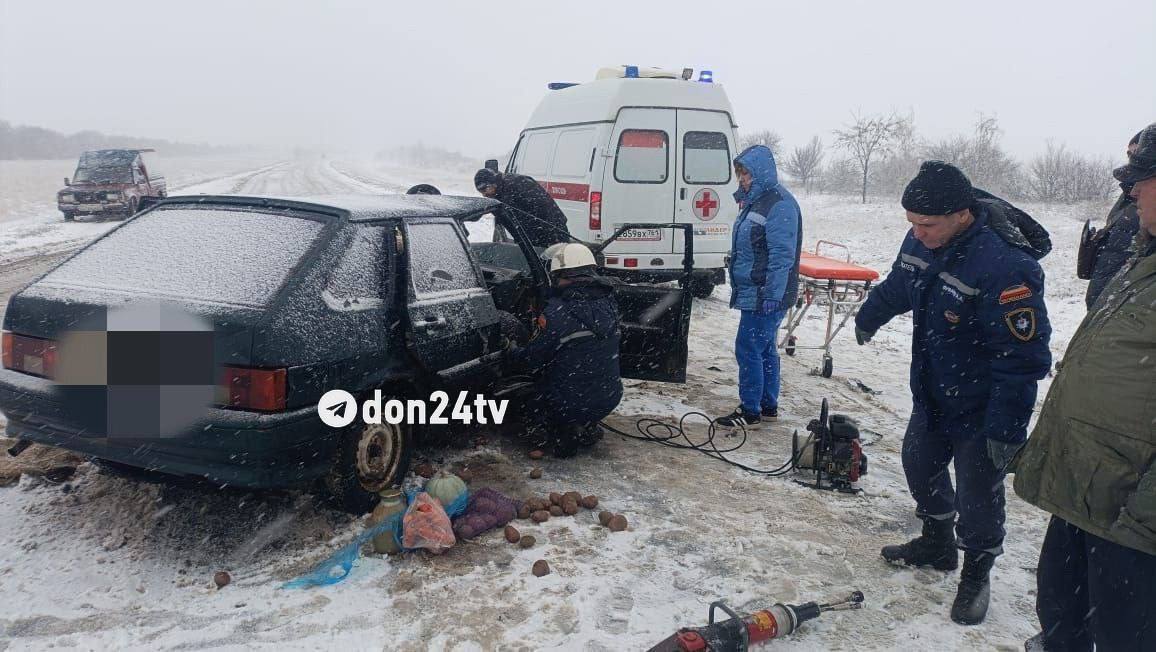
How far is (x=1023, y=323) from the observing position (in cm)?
257

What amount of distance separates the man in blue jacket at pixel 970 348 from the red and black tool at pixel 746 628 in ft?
1.99

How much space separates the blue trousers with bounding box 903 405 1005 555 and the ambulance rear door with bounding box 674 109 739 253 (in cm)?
532

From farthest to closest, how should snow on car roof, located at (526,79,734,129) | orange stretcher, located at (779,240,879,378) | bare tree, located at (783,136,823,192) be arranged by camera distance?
bare tree, located at (783,136,823,192) < snow on car roof, located at (526,79,734,129) < orange stretcher, located at (779,240,879,378)

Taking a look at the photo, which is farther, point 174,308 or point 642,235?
point 642,235

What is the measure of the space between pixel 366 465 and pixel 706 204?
596cm

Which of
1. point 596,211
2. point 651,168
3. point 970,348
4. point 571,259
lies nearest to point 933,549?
point 970,348

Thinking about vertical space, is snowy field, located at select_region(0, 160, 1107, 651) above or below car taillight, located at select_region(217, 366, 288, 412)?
below

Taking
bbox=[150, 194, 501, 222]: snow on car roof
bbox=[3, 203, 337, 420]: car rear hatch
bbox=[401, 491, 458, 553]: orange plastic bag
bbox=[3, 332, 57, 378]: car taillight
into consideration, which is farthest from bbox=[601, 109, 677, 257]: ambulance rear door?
bbox=[3, 332, 57, 378]: car taillight

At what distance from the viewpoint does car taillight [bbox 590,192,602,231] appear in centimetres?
807

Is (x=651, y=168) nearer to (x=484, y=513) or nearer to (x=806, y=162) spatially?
(x=484, y=513)

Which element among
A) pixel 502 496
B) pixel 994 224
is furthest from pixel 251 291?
pixel 994 224

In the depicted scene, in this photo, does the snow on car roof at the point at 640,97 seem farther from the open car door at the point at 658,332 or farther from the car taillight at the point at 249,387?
the car taillight at the point at 249,387

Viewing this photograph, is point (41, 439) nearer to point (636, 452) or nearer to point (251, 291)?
point (251, 291)

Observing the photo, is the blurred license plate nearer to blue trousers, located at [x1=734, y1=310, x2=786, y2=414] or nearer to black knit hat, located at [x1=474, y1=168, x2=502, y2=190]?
black knit hat, located at [x1=474, y1=168, x2=502, y2=190]
